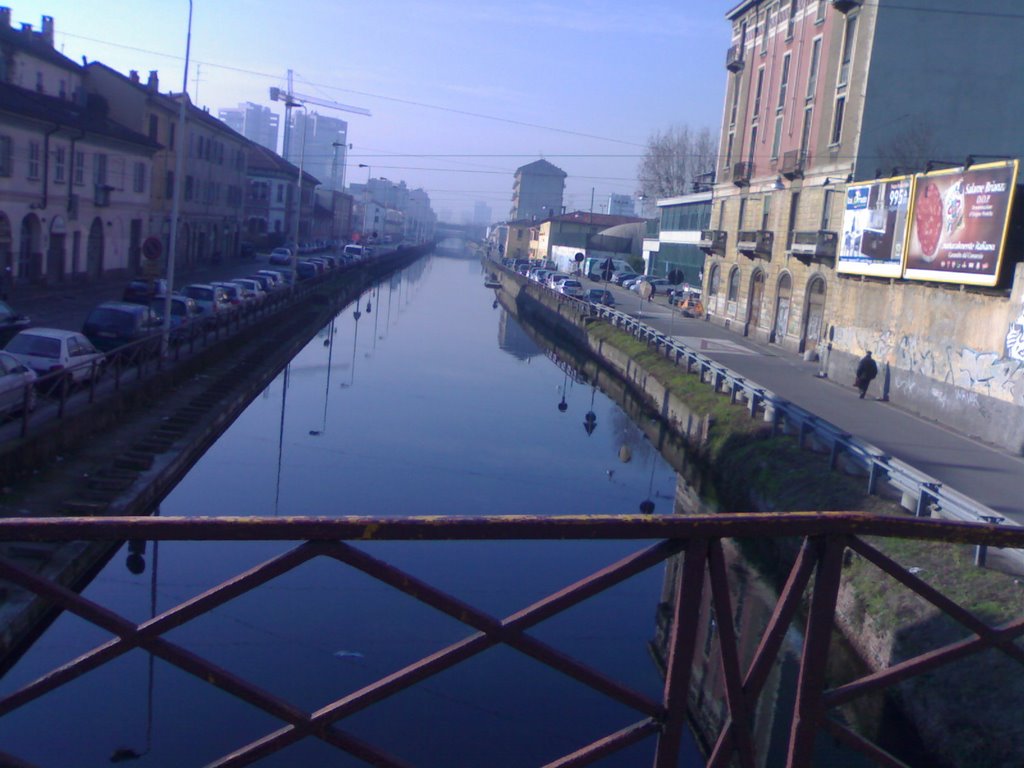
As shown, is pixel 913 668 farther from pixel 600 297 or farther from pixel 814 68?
pixel 600 297

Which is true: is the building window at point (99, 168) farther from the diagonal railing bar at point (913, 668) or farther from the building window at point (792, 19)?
the diagonal railing bar at point (913, 668)

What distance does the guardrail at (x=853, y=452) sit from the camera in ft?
33.7

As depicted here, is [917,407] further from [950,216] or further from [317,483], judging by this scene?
[317,483]

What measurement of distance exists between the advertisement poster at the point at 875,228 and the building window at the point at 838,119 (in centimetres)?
546

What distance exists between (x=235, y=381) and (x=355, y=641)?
14275 mm

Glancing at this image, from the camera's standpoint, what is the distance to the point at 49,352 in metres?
16.2

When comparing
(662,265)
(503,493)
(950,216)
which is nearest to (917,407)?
(950,216)

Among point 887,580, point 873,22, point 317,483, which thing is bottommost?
point 317,483

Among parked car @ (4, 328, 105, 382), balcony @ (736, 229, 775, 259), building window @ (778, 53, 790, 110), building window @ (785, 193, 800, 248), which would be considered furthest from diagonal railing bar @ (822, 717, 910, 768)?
building window @ (778, 53, 790, 110)

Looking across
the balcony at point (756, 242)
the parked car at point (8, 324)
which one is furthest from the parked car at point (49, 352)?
the balcony at point (756, 242)

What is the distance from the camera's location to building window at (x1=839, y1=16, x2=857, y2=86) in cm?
2988

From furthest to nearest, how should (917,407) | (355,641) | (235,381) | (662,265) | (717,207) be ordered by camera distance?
(662,265) → (717,207) → (235,381) → (917,407) → (355,641)

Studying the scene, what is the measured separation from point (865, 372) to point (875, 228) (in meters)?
3.64

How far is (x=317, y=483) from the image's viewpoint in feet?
53.3
